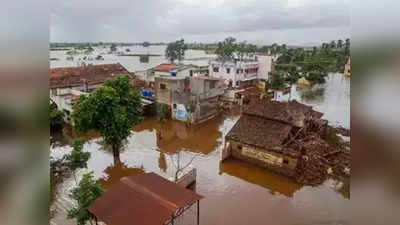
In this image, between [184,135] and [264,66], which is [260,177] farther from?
[264,66]

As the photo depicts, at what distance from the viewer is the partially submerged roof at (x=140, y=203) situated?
221 cm

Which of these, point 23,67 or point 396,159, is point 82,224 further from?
point 396,159

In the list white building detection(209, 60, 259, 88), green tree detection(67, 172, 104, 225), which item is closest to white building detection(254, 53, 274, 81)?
white building detection(209, 60, 259, 88)

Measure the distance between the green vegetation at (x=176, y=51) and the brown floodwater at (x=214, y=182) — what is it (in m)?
5.13

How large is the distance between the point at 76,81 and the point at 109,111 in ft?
13.6

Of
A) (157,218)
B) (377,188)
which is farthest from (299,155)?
(377,188)

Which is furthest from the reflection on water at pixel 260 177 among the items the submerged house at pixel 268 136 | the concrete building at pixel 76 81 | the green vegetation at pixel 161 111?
the concrete building at pixel 76 81

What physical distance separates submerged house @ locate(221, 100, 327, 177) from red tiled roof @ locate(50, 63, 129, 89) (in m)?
4.42

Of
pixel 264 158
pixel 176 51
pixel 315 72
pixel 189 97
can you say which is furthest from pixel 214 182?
pixel 176 51

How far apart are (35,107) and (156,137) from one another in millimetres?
5500

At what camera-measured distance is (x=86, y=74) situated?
8438 mm

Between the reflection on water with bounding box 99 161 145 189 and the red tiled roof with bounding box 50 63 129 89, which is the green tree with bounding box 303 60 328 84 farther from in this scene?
the reflection on water with bounding box 99 161 145 189

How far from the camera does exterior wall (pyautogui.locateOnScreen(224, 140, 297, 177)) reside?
436 cm

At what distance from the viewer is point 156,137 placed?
238 inches
